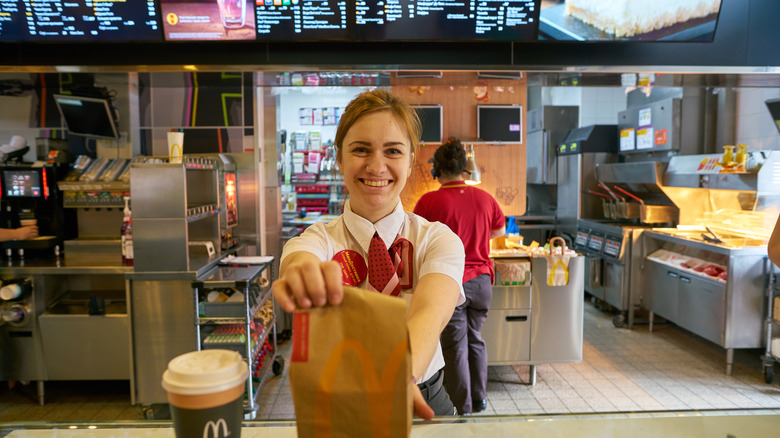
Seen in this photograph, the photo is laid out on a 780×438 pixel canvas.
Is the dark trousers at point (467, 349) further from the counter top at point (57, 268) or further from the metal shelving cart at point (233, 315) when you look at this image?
the counter top at point (57, 268)

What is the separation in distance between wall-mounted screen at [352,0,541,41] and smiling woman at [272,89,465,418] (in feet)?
7.35

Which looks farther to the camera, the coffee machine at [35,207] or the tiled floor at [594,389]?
the coffee machine at [35,207]

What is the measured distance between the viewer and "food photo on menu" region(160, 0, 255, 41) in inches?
135

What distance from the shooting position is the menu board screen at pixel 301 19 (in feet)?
11.2

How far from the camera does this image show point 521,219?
8.06 meters

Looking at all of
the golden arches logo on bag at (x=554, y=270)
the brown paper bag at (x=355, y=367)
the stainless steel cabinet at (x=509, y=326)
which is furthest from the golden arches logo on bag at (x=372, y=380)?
the golden arches logo on bag at (x=554, y=270)

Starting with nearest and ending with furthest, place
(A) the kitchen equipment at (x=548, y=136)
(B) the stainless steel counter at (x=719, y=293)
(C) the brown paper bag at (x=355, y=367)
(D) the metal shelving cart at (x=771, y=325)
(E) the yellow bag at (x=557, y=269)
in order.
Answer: (C) the brown paper bag at (x=355, y=367)
(D) the metal shelving cart at (x=771, y=325)
(E) the yellow bag at (x=557, y=269)
(B) the stainless steel counter at (x=719, y=293)
(A) the kitchen equipment at (x=548, y=136)

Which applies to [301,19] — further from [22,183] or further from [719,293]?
[719,293]

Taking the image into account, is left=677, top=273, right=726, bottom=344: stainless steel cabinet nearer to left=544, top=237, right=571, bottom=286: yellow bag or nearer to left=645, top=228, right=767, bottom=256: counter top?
left=645, top=228, right=767, bottom=256: counter top

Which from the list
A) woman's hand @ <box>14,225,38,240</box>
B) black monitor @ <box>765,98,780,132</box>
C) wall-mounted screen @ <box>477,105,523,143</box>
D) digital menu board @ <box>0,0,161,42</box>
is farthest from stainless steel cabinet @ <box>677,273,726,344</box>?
woman's hand @ <box>14,225,38,240</box>

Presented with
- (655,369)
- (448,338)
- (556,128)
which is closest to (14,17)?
(448,338)

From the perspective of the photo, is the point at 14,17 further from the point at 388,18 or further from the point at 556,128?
the point at 556,128

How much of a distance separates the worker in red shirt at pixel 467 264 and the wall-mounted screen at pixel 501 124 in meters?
1.32

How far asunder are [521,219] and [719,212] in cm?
299
